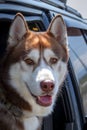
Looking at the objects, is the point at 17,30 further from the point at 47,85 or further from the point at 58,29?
the point at 47,85

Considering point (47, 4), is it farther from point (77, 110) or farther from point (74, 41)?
point (77, 110)

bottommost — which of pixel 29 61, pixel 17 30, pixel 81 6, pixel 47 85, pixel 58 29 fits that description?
pixel 81 6

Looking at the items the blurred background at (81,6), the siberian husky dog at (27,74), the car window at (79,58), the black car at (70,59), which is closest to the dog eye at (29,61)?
the siberian husky dog at (27,74)

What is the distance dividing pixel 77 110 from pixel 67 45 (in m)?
0.55

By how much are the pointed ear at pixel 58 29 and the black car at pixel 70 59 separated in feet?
0.23

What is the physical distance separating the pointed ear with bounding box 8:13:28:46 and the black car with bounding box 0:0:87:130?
56mm

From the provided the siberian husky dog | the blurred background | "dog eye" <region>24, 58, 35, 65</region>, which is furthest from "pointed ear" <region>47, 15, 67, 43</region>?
the blurred background

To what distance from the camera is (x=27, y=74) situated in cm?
445

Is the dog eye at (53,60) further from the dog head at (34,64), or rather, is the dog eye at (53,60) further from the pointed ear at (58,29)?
the pointed ear at (58,29)

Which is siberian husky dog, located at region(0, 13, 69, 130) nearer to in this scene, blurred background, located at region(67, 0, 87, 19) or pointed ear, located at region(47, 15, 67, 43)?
pointed ear, located at region(47, 15, 67, 43)

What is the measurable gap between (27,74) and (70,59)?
2.28ft

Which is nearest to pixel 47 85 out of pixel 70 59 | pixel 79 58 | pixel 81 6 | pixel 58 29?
pixel 58 29

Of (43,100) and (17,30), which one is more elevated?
(17,30)

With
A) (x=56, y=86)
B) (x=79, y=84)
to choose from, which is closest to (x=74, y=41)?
(x=79, y=84)
